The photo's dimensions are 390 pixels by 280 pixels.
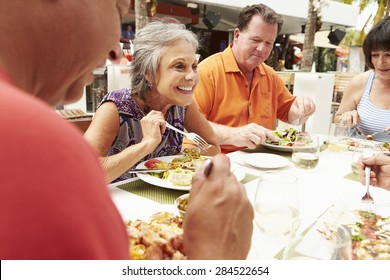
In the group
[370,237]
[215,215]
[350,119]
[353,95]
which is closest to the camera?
[215,215]

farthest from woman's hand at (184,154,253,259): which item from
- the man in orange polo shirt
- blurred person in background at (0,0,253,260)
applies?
the man in orange polo shirt

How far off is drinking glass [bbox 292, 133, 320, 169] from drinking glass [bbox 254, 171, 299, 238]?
2.90ft

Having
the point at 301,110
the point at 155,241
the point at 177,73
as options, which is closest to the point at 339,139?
the point at 301,110

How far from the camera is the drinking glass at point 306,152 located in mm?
1945

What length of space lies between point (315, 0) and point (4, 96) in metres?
8.86

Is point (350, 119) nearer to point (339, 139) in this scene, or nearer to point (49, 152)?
point (339, 139)

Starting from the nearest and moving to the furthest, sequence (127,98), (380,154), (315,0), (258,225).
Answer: (258,225) → (380,154) → (127,98) → (315,0)

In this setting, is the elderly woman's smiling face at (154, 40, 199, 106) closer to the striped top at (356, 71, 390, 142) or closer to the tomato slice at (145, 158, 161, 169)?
the tomato slice at (145, 158, 161, 169)

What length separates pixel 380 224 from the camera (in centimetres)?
128

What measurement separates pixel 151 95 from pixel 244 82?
4.35ft

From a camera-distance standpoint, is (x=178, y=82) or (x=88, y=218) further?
(x=178, y=82)

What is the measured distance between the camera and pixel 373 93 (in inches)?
142
